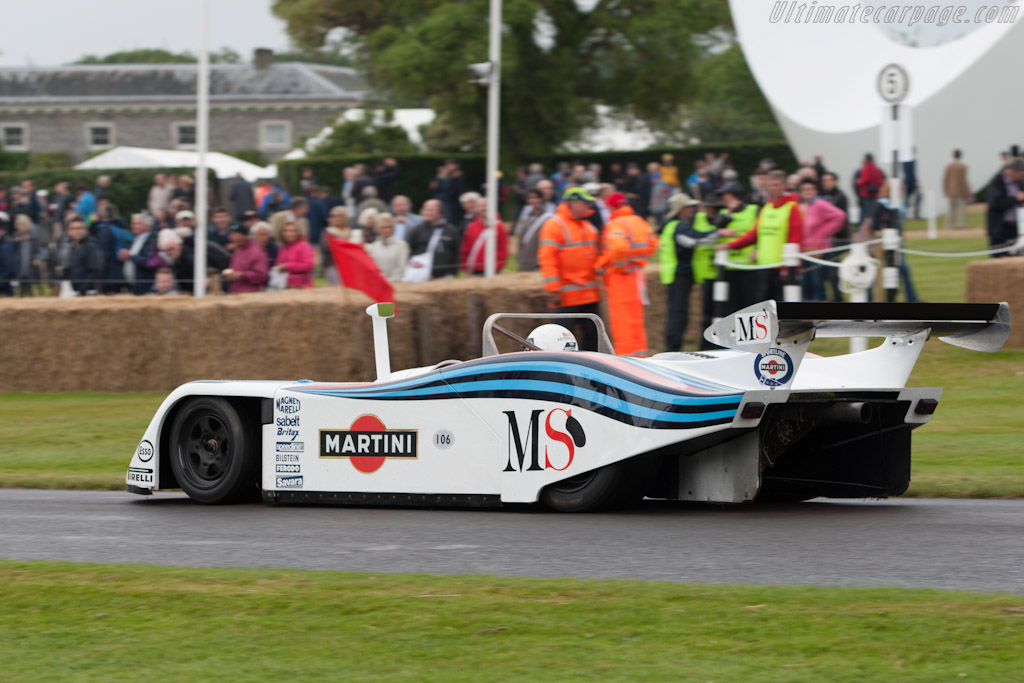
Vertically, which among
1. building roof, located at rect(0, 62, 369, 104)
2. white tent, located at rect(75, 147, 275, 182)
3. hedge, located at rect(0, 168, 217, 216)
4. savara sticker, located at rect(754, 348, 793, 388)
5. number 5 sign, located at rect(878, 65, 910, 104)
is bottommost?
savara sticker, located at rect(754, 348, 793, 388)

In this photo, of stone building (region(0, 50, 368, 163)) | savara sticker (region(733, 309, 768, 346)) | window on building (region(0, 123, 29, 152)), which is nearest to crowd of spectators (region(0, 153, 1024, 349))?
savara sticker (region(733, 309, 768, 346))

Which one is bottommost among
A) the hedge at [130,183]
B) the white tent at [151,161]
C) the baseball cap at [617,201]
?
the baseball cap at [617,201]

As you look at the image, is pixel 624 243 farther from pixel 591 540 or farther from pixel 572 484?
pixel 591 540

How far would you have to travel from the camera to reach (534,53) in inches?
1460

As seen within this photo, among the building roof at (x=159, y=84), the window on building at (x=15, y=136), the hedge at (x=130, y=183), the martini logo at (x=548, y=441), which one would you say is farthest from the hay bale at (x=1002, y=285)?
the window on building at (x=15, y=136)

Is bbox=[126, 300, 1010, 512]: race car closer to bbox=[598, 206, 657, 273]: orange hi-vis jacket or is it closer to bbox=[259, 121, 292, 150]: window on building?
bbox=[598, 206, 657, 273]: orange hi-vis jacket

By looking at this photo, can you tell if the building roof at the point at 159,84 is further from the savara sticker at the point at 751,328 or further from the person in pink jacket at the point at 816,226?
the savara sticker at the point at 751,328

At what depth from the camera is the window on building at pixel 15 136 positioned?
220 ft

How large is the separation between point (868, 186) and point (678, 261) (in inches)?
276

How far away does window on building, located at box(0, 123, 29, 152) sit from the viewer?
2638 inches

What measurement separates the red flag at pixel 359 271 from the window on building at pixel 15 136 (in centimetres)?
6134

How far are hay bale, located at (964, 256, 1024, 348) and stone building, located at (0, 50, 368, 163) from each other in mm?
51486

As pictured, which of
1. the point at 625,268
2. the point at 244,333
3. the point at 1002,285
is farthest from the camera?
the point at 1002,285

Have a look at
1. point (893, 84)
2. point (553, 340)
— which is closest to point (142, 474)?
point (553, 340)
